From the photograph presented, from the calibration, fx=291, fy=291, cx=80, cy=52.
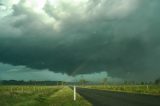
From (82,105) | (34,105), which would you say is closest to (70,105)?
(82,105)

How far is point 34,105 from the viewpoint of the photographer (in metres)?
27.1

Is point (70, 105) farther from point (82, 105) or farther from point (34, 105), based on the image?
point (34, 105)

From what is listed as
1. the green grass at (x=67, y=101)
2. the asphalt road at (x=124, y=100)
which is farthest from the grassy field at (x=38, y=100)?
the asphalt road at (x=124, y=100)

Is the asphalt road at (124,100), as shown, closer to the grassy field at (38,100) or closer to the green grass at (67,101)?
the green grass at (67,101)

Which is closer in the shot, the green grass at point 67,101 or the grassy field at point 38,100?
the grassy field at point 38,100

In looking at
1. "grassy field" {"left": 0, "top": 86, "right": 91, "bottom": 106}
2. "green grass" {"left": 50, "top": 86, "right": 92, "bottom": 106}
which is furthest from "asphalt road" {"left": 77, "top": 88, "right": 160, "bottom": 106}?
"grassy field" {"left": 0, "top": 86, "right": 91, "bottom": 106}

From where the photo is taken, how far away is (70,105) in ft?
91.2

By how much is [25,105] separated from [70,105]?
4.24m

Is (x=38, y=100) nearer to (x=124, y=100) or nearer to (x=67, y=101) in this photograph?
(x=67, y=101)

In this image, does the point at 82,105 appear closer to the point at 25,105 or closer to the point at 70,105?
the point at 70,105

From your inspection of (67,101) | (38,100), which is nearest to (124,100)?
(67,101)

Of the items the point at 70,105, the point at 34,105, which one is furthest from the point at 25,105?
the point at 70,105

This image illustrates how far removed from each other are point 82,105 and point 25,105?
5.48 meters

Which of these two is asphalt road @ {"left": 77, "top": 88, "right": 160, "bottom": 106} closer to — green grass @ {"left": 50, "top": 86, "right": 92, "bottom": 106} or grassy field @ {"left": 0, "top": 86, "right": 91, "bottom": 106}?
green grass @ {"left": 50, "top": 86, "right": 92, "bottom": 106}
